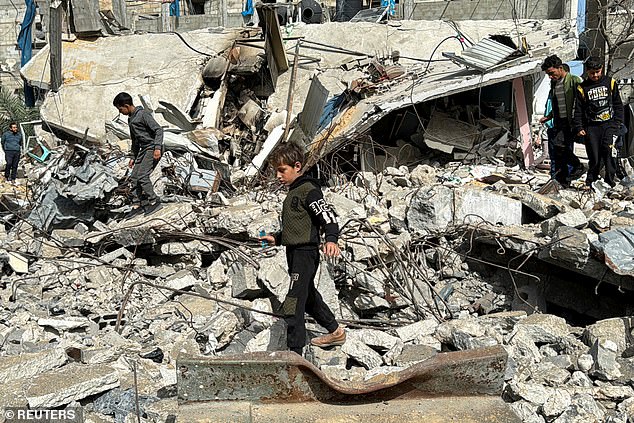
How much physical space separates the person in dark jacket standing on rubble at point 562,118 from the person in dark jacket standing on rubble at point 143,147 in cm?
439

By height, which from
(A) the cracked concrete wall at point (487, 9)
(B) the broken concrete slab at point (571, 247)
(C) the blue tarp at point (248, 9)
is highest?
(C) the blue tarp at point (248, 9)

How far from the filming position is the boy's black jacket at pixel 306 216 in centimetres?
397

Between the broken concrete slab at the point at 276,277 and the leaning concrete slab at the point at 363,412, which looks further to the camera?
the broken concrete slab at the point at 276,277

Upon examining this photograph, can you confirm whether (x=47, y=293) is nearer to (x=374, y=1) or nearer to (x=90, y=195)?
(x=90, y=195)

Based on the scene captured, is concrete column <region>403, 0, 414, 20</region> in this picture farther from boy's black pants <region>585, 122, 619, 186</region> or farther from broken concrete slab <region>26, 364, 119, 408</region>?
broken concrete slab <region>26, 364, 119, 408</region>

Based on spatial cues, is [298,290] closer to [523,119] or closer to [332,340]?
[332,340]

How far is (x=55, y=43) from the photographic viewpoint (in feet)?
41.7

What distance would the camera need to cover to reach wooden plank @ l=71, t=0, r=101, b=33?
13393 mm

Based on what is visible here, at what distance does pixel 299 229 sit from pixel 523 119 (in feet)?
22.4

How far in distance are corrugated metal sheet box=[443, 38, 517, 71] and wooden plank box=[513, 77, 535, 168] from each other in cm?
72

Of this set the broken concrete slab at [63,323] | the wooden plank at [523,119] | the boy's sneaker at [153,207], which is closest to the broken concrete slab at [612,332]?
the broken concrete slab at [63,323]

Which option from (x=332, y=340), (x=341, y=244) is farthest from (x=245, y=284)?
(x=332, y=340)

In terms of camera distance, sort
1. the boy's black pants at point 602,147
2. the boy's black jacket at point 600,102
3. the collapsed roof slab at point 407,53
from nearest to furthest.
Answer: the boy's black jacket at point 600,102 → the boy's black pants at point 602,147 → the collapsed roof slab at point 407,53

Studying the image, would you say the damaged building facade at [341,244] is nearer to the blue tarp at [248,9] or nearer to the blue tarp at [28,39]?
the blue tarp at [28,39]
